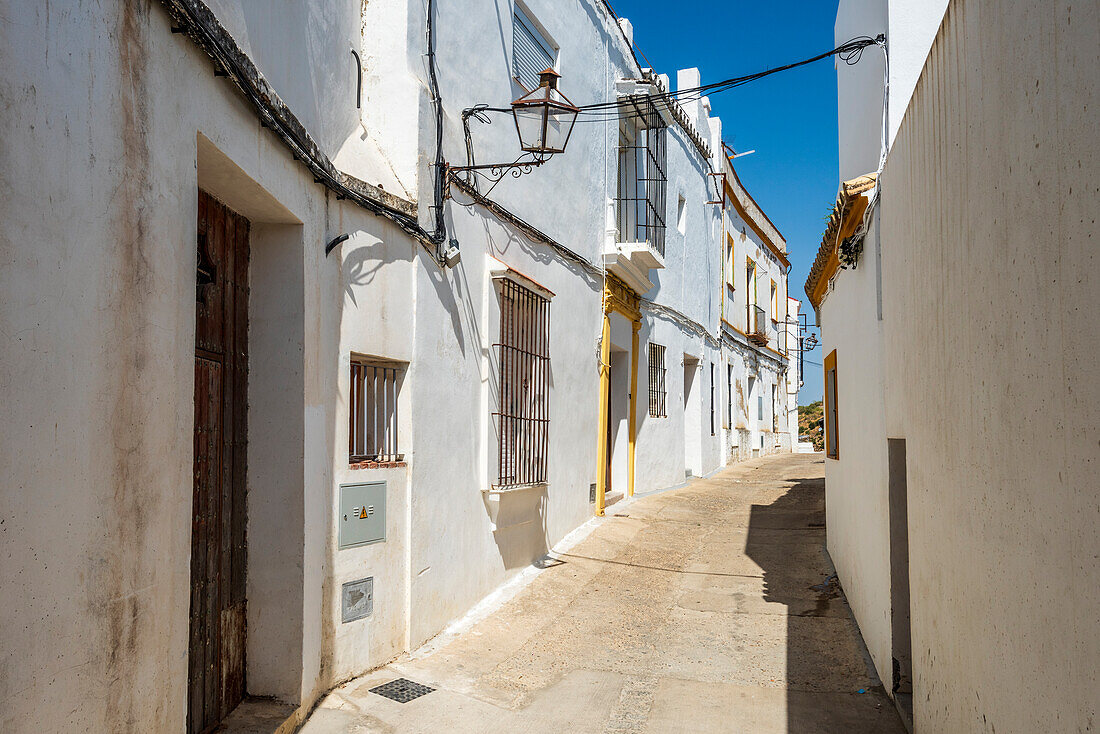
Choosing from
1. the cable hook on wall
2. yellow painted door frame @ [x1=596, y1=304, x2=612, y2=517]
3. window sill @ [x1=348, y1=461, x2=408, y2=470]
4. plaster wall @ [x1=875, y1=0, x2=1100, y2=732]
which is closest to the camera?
plaster wall @ [x1=875, y1=0, x2=1100, y2=732]

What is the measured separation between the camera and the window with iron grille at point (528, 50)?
26.2 ft

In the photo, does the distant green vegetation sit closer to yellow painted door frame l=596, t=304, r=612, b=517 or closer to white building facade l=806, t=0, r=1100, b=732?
yellow painted door frame l=596, t=304, r=612, b=517

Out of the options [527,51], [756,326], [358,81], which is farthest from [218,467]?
[756,326]

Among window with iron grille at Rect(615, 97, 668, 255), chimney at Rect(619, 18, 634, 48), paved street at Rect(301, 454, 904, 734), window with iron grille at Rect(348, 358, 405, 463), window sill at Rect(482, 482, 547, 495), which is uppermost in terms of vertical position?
chimney at Rect(619, 18, 634, 48)

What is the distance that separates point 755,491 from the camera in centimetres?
1355

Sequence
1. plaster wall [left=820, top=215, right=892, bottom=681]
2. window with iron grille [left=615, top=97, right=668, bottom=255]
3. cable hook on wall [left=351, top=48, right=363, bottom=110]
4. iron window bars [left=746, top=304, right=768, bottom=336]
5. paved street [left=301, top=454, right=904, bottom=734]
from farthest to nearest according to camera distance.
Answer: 1. iron window bars [left=746, top=304, right=768, bottom=336]
2. window with iron grille [left=615, top=97, right=668, bottom=255]
3. cable hook on wall [left=351, top=48, right=363, bottom=110]
4. plaster wall [left=820, top=215, right=892, bottom=681]
5. paved street [left=301, top=454, right=904, bottom=734]

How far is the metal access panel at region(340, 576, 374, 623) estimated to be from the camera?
504 cm

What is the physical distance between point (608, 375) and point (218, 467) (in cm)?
700

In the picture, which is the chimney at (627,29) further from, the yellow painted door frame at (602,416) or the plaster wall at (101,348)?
the plaster wall at (101,348)

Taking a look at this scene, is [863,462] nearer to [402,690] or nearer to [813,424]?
[402,690]

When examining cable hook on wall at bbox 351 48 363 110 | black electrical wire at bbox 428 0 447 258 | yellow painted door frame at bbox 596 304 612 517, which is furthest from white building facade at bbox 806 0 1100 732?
yellow painted door frame at bbox 596 304 612 517

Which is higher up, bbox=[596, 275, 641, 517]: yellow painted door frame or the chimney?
the chimney

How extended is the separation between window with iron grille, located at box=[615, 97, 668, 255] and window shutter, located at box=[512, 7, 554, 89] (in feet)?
8.32

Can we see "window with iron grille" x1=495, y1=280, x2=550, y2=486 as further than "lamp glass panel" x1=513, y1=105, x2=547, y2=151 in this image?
Yes
